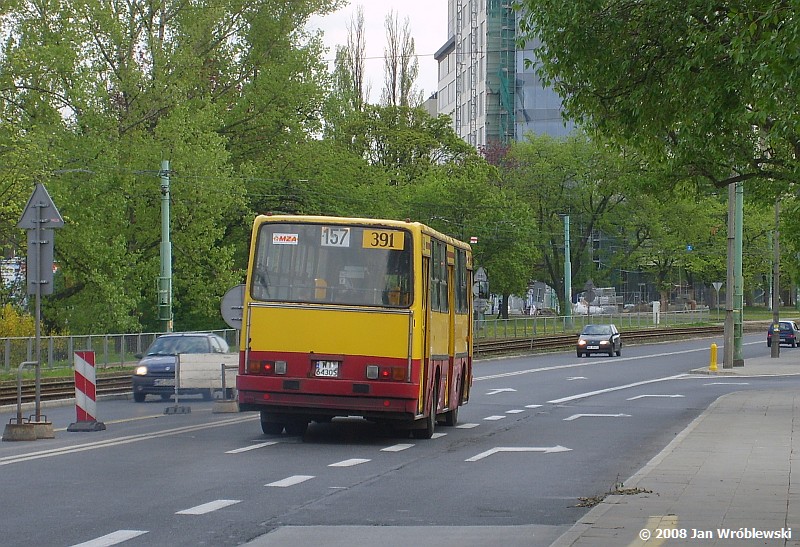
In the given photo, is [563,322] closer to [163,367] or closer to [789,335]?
[789,335]

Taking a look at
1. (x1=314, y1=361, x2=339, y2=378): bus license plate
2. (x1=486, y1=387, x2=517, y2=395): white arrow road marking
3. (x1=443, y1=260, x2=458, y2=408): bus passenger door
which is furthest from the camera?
(x1=486, y1=387, x2=517, y2=395): white arrow road marking

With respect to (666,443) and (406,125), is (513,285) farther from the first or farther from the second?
(666,443)

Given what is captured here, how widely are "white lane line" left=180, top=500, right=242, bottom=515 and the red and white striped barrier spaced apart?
28.5ft

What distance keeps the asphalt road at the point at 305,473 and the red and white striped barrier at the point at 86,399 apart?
53 centimetres

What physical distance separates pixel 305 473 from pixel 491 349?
49987 millimetres

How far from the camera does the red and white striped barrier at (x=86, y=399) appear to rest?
20406 mm

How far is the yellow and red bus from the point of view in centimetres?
1848

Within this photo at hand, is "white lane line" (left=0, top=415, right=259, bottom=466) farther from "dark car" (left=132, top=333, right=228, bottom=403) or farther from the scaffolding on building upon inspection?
the scaffolding on building

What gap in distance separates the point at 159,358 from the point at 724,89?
1883 cm

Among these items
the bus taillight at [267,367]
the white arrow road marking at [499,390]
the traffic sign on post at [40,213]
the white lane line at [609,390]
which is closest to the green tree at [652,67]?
the bus taillight at [267,367]

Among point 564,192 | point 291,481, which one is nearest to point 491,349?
point 564,192

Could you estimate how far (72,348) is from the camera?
39438 millimetres

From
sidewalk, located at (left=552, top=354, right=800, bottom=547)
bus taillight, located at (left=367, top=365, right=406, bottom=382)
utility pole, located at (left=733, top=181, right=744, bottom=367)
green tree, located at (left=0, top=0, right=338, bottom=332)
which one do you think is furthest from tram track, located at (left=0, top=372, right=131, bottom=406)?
utility pole, located at (left=733, top=181, right=744, bottom=367)

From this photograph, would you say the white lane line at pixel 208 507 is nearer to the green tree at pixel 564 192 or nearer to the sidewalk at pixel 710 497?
the sidewalk at pixel 710 497
